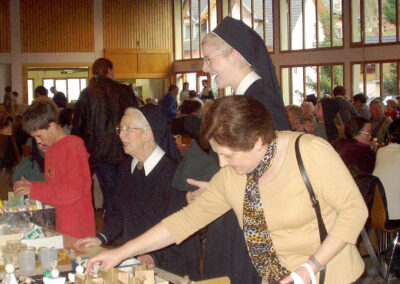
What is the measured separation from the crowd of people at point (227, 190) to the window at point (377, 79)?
15133 mm

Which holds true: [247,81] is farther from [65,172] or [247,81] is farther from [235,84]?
[65,172]

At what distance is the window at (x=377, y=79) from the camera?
18.1 m

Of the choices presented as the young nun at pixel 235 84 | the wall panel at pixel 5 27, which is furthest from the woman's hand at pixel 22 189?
the wall panel at pixel 5 27

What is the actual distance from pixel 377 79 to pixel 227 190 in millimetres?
17224

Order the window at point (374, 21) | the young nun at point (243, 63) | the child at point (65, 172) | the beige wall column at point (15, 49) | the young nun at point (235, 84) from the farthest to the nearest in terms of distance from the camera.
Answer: the beige wall column at point (15, 49)
the window at point (374, 21)
the child at point (65, 172)
the young nun at point (243, 63)
the young nun at point (235, 84)

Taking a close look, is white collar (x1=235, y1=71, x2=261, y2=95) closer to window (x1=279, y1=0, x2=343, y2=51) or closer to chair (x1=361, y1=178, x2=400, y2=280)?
chair (x1=361, y1=178, x2=400, y2=280)

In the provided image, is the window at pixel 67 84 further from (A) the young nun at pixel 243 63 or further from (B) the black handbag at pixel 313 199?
(B) the black handbag at pixel 313 199

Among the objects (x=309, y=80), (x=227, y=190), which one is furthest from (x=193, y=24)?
(x=227, y=190)

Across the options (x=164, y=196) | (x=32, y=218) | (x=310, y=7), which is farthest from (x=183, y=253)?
(x=310, y=7)

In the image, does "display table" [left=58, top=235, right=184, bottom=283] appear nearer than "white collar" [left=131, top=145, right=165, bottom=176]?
Yes

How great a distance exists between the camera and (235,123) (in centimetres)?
190

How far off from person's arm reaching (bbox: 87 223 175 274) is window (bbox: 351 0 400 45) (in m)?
17.2

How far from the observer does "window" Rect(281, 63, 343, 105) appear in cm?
1958

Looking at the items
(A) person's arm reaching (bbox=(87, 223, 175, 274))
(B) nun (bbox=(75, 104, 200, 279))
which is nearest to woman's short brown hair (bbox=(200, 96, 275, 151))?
(A) person's arm reaching (bbox=(87, 223, 175, 274))
